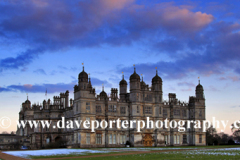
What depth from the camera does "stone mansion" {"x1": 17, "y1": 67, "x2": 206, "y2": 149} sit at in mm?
75562

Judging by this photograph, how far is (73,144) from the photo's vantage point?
7531 cm

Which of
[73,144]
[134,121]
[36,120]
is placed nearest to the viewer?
[73,144]

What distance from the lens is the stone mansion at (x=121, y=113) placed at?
75.6m

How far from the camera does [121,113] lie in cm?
8194

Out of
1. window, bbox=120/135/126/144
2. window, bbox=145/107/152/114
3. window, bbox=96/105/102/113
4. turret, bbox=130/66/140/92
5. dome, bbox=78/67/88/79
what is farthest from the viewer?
window, bbox=145/107/152/114

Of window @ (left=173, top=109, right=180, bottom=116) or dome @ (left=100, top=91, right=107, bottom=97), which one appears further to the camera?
window @ (left=173, top=109, right=180, bottom=116)

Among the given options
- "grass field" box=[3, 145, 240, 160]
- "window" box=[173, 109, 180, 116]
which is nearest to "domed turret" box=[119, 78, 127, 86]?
"window" box=[173, 109, 180, 116]

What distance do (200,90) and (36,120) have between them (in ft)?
155

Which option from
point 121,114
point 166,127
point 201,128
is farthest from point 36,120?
point 201,128

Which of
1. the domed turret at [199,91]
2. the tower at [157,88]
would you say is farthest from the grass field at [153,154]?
the domed turret at [199,91]

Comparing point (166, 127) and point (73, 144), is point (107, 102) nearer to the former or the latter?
point (73, 144)

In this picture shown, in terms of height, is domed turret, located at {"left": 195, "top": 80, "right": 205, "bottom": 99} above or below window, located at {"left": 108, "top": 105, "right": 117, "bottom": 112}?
above

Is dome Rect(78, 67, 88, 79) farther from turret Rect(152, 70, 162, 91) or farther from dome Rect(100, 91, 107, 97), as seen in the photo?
turret Rect(152, 70, 162, 91)

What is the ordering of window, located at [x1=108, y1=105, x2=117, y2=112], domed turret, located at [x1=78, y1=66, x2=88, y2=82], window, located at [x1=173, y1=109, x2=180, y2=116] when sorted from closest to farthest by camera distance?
domed turret, located at [x1=78, y1=66, x2=88, y2=82] → window, located at [x1=108, y1=105, x2=117, y2=112] → window, located at [x1=173, y1=109, x2=180, y2=116]
